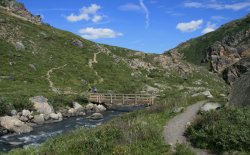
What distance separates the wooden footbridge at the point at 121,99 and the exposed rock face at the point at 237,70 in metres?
33.8

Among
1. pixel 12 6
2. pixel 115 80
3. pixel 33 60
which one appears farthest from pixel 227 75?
pixel 12 6

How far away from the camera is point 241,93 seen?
2458cm

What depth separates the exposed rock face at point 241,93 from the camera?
78.0 ft

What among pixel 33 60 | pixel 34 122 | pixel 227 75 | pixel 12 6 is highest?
pixel 12 6

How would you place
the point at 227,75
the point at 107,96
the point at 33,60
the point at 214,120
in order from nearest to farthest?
the point at 214,120 < the point at 227,75 < the point at 107,96 < the point at 33,60

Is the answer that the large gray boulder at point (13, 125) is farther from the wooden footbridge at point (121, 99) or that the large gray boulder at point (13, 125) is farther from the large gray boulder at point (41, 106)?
the wooden footbridge at point (121, 99)

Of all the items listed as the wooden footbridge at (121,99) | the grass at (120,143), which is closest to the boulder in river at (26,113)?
the wooden footbridge at (121,99)

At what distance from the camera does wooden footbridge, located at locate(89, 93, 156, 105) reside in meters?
68.8

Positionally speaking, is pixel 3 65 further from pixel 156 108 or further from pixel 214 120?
pixel 214 120

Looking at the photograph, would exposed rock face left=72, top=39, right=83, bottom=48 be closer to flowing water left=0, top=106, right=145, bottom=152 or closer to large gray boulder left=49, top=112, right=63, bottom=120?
flowing water left=0, top=106, right=145, bottom=152

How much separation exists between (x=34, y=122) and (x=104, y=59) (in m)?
68.7

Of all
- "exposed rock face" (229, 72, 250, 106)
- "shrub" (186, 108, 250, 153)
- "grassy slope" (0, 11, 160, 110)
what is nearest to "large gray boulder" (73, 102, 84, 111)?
"grassy slope" (0, 11, 160, 110)

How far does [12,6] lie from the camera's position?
463 feet

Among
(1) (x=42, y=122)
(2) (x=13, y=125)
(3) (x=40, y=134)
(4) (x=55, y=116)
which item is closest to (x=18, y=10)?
(4) (x=55, y=116)
